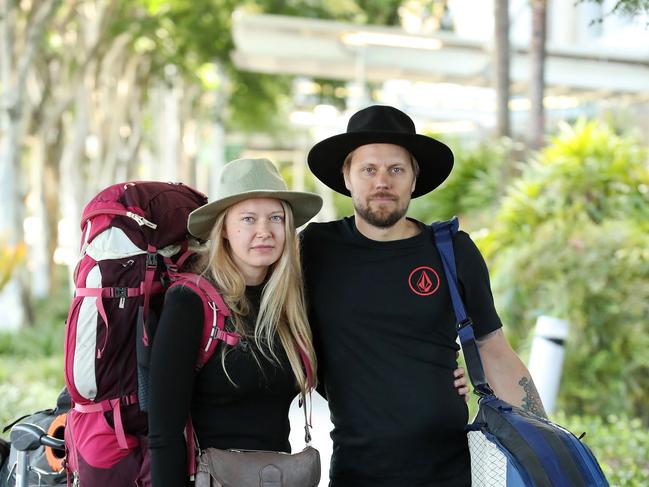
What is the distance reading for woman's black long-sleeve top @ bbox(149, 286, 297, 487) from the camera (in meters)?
2.61

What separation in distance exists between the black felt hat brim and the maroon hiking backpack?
2.32 ft

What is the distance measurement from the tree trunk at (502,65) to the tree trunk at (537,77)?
444 millimetres

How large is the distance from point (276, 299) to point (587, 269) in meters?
5.50

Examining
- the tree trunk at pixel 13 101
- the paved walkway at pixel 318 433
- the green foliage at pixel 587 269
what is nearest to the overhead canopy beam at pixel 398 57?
the tree trunk at pixel 13 101

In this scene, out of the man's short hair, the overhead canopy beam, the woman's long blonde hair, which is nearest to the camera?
the woman's long blonde hair

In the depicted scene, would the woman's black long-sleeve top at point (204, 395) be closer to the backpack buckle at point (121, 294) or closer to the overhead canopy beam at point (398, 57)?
the backpack buckle at point (121, 294)

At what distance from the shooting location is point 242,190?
2.90m

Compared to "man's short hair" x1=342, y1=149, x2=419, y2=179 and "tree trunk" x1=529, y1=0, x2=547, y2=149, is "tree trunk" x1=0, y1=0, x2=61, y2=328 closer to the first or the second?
"tree trunk" x1=529, y1=0, x2=547, y2=149

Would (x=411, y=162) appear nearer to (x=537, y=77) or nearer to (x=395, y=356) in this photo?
(x=395, y=356)

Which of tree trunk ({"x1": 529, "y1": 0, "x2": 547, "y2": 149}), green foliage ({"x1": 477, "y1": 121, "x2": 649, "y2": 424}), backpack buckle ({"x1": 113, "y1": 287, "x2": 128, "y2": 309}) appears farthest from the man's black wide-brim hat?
tree trunk ({"x1": 529, "y1": 0, "x2": 547, "y2": 149})

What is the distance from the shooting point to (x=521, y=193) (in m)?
9.16

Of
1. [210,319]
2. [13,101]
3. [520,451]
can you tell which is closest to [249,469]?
[210,319]

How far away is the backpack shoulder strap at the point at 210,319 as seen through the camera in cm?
270


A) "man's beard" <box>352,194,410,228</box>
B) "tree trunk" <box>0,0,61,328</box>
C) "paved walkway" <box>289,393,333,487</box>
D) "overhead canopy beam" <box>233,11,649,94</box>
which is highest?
"overhead canopy beam" <box>233,11,649,94</box>
